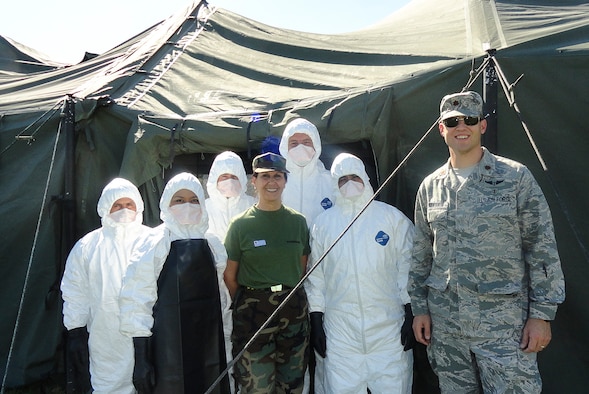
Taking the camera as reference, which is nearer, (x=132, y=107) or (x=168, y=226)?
(x=168, y=226)

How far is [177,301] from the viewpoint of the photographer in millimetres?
2629

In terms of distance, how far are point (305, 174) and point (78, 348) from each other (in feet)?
5.19

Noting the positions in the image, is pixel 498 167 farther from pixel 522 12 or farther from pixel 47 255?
pixel 47 255

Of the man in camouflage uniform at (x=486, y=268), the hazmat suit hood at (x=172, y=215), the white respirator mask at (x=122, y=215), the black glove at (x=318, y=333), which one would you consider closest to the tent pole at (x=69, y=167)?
the white respirator mask at (x=122, y=215)

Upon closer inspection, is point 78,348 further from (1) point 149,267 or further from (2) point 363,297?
(2) point 363,297

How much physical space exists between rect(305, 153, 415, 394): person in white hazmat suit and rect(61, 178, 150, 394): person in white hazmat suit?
1025mm

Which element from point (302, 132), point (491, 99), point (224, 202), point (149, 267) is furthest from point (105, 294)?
point (491, 99)

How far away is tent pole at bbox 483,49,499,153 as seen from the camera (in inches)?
119

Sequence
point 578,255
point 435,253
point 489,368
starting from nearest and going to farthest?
1. point 489,368
2. point 435,253
3. point 578,255

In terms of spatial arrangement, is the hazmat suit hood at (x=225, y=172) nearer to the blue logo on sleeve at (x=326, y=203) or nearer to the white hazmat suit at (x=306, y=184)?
the white hazmat suit at (x=306, y=184)

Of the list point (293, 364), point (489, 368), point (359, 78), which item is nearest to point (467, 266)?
point (489, 368)

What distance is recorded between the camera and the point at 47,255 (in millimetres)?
3844

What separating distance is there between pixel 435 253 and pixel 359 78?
6.12 feet

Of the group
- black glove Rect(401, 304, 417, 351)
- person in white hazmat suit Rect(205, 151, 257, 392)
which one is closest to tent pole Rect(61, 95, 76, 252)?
person in white hazmat suit Rect(205, 151, 257, 392)
